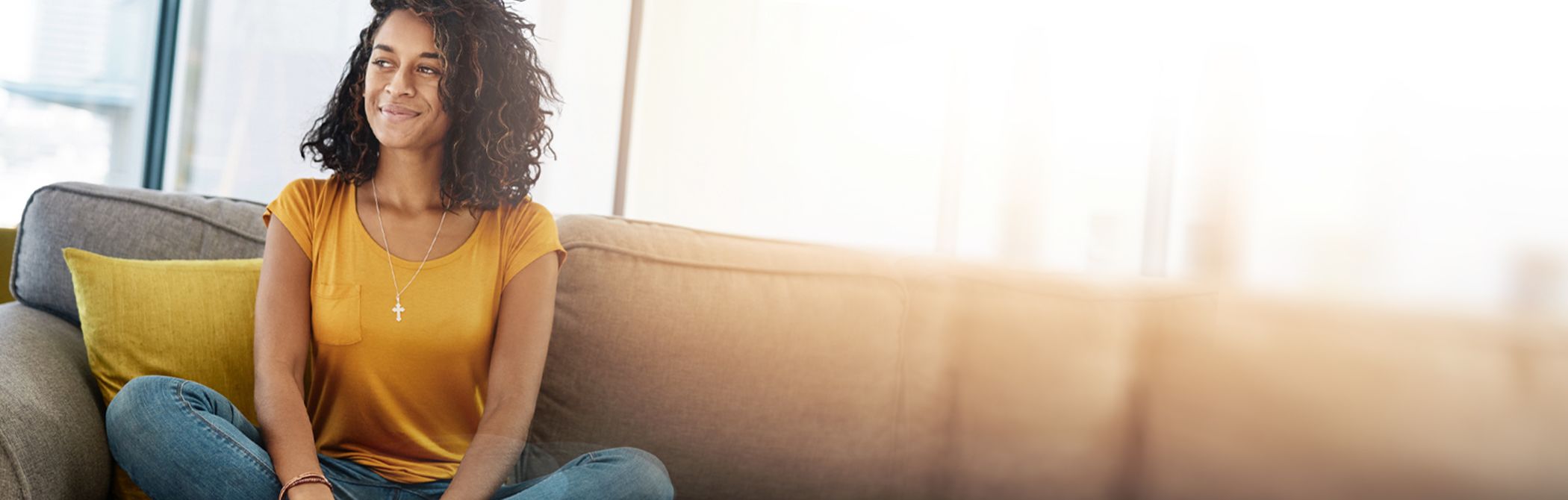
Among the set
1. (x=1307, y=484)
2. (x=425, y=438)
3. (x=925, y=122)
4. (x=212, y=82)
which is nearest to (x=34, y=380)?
(x=425, y=438)

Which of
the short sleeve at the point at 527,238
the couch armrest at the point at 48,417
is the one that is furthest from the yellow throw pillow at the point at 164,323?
the short sleeve at the point at 527,238

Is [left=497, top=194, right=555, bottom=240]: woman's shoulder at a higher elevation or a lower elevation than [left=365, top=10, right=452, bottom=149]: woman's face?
lower

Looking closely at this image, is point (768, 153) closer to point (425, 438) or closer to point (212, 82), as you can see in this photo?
point (425, 438)

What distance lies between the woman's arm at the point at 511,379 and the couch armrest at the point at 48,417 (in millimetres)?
291

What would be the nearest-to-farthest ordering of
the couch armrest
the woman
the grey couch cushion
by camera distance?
the couch armrest < the woman < the grey couch cushion

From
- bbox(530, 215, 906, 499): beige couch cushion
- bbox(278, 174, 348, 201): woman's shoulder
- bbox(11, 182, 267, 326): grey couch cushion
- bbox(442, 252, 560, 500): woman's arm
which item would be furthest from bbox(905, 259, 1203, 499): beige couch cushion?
bbox(11, 182, 267, 326): grey couch cushion

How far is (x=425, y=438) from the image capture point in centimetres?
87

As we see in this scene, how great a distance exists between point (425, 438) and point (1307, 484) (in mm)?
700

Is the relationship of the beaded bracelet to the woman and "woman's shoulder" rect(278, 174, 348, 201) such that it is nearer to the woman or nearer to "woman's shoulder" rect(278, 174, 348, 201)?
the woman

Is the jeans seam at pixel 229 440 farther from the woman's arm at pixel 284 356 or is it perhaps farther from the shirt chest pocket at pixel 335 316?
the shirt chest pocket at pixel 335 316

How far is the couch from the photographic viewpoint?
0.45 meters

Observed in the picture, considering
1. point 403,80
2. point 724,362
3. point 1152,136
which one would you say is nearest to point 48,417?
point 403,80

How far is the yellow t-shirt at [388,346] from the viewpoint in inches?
33.7

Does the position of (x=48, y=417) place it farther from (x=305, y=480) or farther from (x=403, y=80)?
(x=403, y=80)
